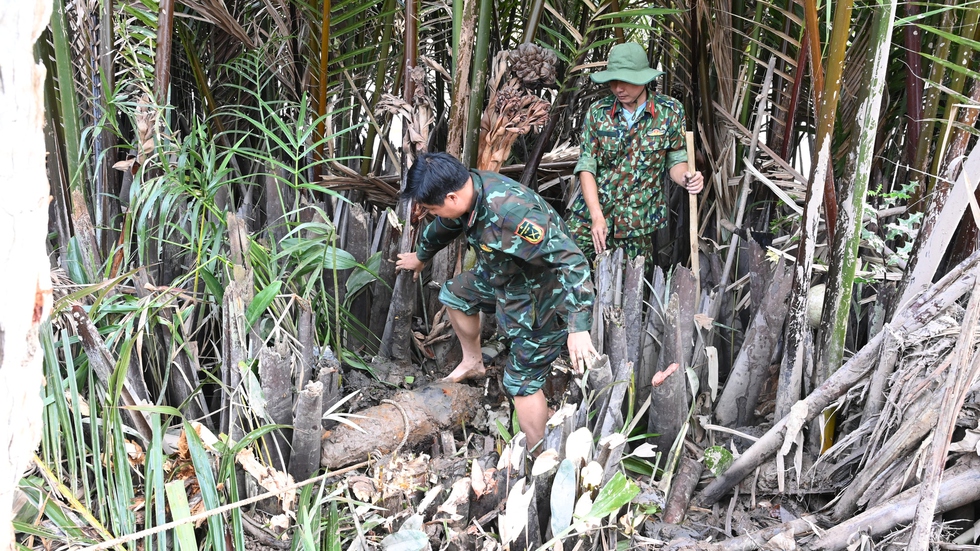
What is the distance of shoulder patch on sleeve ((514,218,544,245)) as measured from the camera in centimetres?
184

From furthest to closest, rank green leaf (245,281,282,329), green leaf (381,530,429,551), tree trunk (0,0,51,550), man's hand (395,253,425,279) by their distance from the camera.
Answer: man's hand (395,253,425,279) → green leaf (245,281,282,329) → green leaf (381,530,429,551) → tree trunk (0,0,51,550)

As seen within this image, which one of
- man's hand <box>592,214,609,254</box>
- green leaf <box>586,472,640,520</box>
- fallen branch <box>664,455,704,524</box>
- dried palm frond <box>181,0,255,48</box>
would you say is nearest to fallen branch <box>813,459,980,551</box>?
fallen branch <box>664,455,704,524</box>

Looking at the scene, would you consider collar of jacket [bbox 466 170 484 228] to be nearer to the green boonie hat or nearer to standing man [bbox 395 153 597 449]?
standing man [bbox 395 153 597 449]

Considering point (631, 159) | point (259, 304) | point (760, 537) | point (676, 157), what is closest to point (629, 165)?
point (631, 159)

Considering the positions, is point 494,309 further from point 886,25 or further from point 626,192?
point 886,25

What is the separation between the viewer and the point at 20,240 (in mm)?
665

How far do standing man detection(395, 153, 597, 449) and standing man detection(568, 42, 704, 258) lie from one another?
543 mm

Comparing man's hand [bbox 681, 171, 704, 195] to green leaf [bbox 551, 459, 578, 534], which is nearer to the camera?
green leaf [bbox 551, 459, 578, 534]

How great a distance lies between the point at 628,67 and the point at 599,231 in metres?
0.59

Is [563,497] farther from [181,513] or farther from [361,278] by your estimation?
[361,278]

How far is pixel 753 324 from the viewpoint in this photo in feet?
6.67

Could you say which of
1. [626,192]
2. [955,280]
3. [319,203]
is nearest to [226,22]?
[319,203]

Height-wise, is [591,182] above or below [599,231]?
above

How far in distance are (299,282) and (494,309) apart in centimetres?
62
